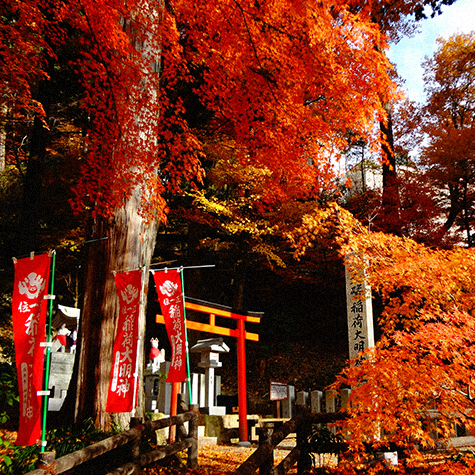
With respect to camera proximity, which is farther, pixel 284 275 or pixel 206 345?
pixel 284 275

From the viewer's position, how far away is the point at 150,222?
807cm

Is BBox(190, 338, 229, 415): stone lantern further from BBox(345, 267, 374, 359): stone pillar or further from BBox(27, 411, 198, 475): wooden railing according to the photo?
BBox(27, 411, 198, 475): wooden railing

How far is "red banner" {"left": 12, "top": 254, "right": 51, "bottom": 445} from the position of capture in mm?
4801

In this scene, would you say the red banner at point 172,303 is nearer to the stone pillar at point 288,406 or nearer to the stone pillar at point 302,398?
the stone pillar at point 302,398

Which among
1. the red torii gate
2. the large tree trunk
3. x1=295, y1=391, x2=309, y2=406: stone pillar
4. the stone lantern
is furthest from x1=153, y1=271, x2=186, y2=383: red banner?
x1=295, y1=391, x2=309, y2=406: stone pillar

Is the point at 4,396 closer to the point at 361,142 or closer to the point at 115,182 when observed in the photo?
the point at 115,182

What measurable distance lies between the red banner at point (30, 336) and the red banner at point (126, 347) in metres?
1.73

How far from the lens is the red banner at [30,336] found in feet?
15.8

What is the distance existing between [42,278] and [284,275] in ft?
55.3

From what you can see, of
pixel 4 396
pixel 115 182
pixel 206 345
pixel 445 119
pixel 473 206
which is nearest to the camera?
pixel 115 182

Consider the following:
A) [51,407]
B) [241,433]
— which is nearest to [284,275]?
[241,433]

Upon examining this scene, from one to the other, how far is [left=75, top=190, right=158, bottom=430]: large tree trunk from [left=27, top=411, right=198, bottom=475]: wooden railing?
96 cm

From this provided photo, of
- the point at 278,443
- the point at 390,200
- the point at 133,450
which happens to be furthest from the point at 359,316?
the point at 390,200

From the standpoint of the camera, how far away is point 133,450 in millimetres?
5578
